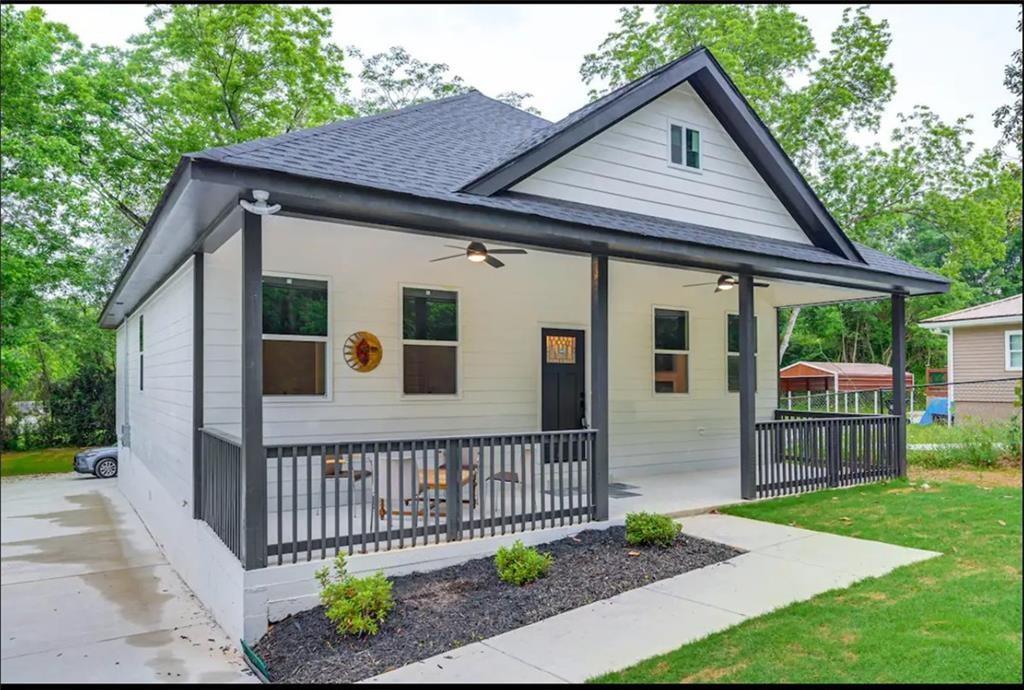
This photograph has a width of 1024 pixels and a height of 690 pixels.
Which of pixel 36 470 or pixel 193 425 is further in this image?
pixel 193 425

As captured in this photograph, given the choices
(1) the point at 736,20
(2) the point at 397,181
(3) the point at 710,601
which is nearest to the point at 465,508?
(3) the point at 710,601

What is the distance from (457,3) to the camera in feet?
15.1

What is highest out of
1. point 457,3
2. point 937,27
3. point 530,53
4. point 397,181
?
point 530,53

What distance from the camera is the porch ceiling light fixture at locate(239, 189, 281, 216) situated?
4.68 metres

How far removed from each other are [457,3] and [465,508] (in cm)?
439

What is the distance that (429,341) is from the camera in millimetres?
8070

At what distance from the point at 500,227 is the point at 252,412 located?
251cm

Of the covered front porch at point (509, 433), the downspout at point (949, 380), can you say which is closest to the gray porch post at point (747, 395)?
the covered front porch at point (509, 433)

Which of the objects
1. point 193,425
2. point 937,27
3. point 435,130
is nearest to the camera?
point 937,27

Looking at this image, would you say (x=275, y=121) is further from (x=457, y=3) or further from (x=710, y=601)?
(x=710, y=601)

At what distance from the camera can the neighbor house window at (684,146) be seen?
27.8ft

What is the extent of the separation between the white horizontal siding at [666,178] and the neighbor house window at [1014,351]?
530 centimetres

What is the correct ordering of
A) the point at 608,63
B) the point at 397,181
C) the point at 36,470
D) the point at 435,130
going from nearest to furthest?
the point at 36,470 → the point at 397,181 → the point at 435,130 → the point at 608,63

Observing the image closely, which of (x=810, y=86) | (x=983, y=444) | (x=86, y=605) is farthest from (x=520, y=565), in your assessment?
(x=810, y=86)
